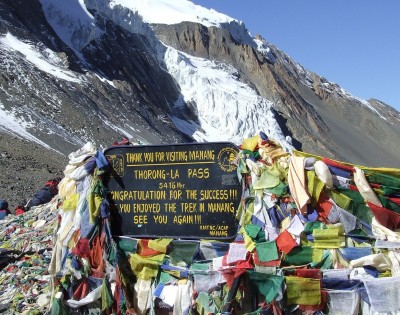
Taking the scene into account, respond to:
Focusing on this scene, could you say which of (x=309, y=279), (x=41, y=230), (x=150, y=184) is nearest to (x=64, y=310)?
(x=150, y=184)

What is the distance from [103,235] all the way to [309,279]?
1.88 meters

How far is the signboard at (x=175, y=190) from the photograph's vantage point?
4.54 meters

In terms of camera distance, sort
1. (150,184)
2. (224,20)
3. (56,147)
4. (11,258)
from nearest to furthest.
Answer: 1. (150,184)
2. (11,258)
3. (56,147)
4. (224,20)

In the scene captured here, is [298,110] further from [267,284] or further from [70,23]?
[267,284]

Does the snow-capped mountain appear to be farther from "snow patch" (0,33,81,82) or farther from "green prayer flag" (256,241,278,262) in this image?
"green prayer flag" (256,241,278,262)

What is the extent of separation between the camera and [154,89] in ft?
233

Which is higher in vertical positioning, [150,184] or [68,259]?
[150,184]

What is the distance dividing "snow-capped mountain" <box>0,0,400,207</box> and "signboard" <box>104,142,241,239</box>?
20551 mm

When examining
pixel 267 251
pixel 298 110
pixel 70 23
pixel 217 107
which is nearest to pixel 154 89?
pixel 217 107

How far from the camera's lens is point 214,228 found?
4562mm

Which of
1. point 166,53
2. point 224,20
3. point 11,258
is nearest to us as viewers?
point 11,258

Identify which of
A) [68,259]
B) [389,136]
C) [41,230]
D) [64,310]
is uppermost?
[389,136]

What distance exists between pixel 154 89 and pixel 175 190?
67091 mm

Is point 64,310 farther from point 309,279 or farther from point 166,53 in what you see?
point 166,53
